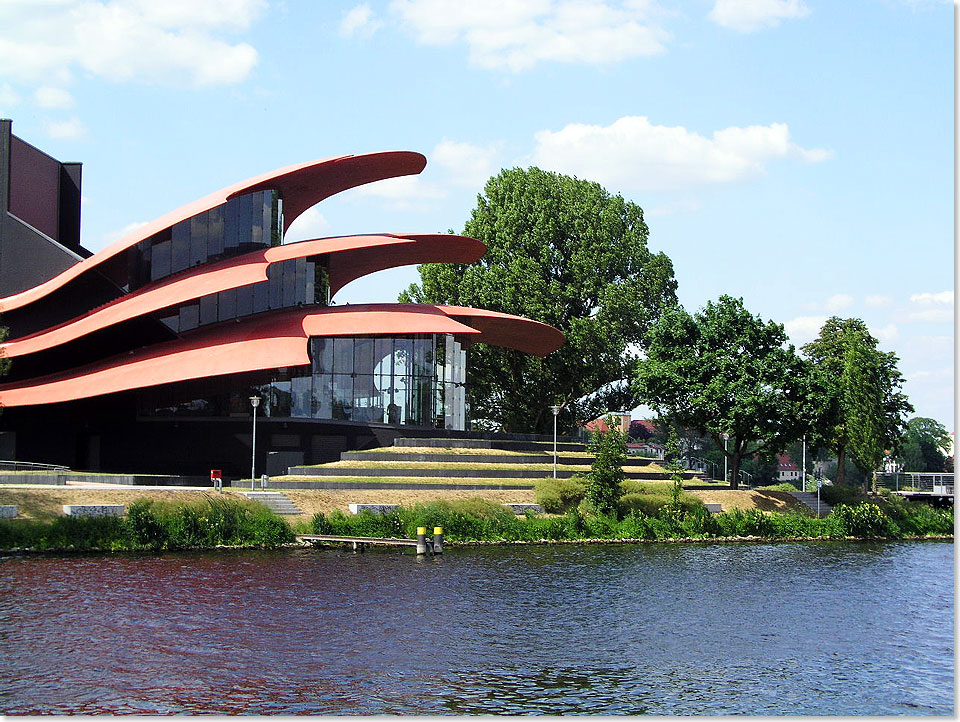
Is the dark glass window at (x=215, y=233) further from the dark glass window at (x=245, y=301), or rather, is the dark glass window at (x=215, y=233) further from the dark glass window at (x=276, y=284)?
the dark glass window at (x=276, y=284)

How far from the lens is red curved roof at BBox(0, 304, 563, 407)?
53.2m

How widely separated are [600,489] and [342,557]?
1576cm

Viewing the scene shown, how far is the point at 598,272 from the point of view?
7600cm

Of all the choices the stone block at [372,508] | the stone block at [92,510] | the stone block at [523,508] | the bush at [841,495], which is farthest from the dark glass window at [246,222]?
the bush at [841,495]

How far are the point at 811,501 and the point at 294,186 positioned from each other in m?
36.2

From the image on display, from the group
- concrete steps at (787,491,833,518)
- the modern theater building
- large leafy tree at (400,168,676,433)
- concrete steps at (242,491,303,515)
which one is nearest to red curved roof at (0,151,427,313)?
the modern theater building

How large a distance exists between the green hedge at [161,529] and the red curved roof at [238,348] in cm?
1015

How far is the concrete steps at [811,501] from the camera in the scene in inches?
2487

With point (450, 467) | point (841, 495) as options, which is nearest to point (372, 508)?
point (450, 467)

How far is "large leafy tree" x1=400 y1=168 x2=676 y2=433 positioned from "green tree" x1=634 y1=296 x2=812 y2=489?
29.5ft

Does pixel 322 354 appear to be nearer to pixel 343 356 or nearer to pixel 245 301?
pixel 343 356

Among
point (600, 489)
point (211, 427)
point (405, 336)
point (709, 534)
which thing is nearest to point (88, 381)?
point (211, 427)

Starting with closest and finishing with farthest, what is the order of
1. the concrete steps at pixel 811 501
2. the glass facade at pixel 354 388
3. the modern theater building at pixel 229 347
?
Result: 1. the modern theater building at pixel 229 347
2. the glass facade at pixel 354 388
3. the concrete steps at pixel 811 501

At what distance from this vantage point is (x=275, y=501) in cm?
4716
